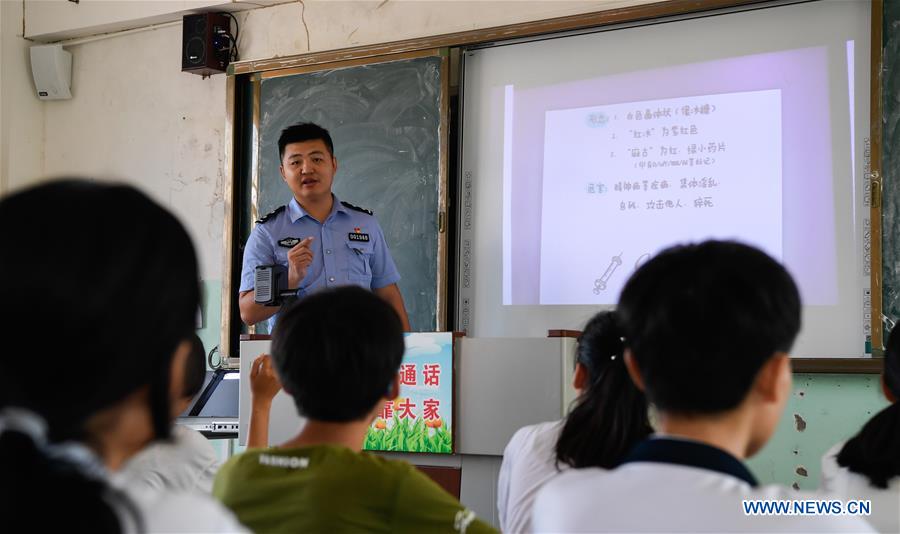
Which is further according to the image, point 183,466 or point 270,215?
point 270,215

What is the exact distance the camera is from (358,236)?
407cm

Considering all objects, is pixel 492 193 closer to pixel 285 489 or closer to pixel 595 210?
pixel 595 210

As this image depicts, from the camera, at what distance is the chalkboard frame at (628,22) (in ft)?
10.5

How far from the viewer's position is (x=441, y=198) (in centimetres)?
406

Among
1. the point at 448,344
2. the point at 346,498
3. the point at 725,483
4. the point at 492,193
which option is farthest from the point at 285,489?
the point at 492,193

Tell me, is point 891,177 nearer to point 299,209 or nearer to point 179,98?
point 299,209

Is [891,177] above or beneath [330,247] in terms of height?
above

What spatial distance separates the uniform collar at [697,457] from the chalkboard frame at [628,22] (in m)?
2.51

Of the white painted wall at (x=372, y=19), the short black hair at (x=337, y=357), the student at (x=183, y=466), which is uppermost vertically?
the white painted wall at (x=372, y=19)

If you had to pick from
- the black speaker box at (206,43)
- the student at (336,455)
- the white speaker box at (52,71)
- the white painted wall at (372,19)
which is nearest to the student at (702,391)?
the student at (336,455)

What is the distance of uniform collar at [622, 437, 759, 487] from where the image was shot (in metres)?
0.93

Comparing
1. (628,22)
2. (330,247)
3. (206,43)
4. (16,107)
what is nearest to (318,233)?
(330,247)

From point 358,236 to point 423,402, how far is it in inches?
51.0

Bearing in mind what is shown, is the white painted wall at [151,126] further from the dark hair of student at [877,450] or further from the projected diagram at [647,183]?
the dark hair of student at [877,450]
